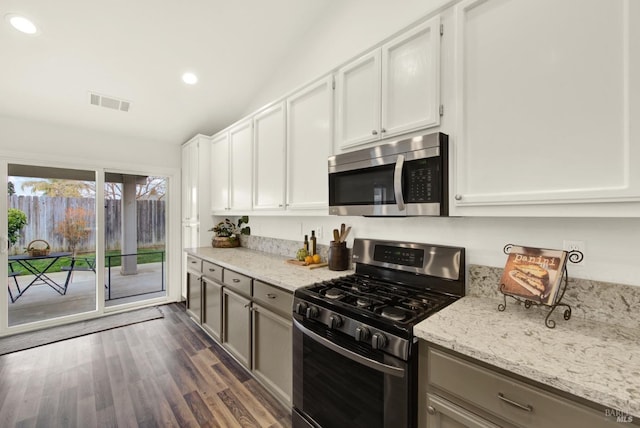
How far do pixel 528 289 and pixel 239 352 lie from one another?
86.1 inches

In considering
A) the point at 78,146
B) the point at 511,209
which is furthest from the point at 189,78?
the point at 511,209

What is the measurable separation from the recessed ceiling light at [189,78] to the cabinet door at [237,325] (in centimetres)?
222

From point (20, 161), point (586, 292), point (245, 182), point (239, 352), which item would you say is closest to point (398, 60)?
point (586, 292)

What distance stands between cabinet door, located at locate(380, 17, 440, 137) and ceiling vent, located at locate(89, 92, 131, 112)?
2.92 m

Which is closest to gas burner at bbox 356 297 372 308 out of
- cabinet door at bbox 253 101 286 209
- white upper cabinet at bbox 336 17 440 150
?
white upper cabinet at bbox 336 17 440 150

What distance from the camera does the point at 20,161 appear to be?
10.2 feet

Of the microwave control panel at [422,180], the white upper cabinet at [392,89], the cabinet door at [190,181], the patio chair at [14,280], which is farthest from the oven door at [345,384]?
the patio chair at [14,280]

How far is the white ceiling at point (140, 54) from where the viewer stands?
219cm

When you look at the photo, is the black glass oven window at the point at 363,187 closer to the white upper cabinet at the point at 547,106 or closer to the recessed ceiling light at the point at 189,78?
the white upper cabinet at the point at 547,106

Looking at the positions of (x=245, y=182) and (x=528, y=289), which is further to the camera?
(x=245, y=182)

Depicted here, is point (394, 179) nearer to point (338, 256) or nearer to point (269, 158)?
point (338, 256)

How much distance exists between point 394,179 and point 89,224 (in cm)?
395

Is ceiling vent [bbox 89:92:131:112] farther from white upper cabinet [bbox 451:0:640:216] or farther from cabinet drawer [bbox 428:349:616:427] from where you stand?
cabinet drawer [bbox 428:349:616:427]

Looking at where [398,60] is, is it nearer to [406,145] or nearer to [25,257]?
[406,145]
